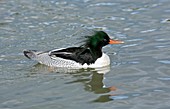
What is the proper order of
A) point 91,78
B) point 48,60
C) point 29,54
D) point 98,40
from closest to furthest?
1. point 91,78
2. point 98,40
3. point 29,54
4. point 48,60

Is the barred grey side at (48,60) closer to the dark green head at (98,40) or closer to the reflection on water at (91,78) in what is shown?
the reflection on water at (91,78)

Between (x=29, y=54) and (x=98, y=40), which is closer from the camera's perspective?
(x=98, y=40)

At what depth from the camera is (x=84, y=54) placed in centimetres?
1381

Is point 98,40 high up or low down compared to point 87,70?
up

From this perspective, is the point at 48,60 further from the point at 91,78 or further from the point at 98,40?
the point at 91,78

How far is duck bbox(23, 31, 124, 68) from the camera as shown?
44.9 feet

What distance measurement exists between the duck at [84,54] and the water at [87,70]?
213 mm

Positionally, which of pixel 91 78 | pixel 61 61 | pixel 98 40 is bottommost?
pixel 91 78

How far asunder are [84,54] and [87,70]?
1.46 ft

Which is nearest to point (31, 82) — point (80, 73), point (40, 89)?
point (40, 89)

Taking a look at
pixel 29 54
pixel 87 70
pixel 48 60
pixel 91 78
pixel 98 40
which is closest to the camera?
pixel 91 78

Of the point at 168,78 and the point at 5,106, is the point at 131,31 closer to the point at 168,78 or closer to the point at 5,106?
the point at 168,78

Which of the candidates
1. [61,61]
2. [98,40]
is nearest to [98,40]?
[98,40]

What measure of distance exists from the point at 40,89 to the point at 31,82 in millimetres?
563
